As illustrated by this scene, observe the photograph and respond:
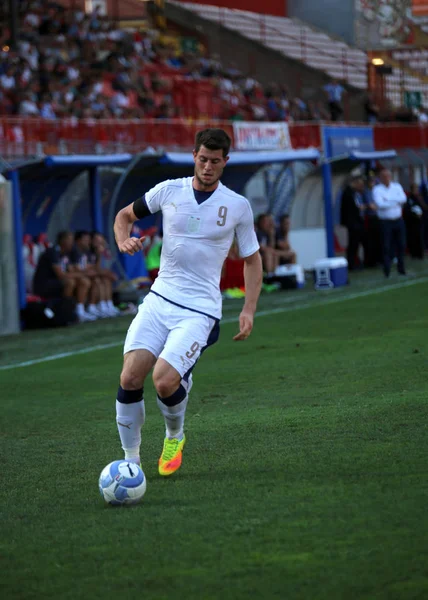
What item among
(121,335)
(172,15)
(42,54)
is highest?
(172,15)

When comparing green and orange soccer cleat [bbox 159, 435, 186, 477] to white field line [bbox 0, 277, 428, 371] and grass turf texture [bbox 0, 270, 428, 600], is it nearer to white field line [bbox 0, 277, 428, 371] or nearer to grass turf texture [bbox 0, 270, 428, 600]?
grass turf texture [bbox 0, 270, 428, 600]

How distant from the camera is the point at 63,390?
36.4 ft

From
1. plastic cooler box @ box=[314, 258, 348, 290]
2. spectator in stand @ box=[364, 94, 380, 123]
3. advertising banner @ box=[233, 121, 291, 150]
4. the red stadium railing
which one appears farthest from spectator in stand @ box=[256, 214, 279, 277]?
spectator in stand @ box=[364, 94, 380, 123]

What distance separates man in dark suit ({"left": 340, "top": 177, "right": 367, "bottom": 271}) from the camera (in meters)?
25.4

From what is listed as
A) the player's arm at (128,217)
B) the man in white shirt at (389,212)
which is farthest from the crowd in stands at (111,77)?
the player's arm at (128,217)

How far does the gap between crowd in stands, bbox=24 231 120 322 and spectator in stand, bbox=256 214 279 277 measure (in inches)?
151

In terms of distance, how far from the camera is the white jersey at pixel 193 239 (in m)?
6.69

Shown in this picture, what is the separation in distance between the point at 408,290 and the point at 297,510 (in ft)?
47.1

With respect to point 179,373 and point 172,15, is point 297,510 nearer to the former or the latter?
point 179,373

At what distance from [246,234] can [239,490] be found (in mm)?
1545

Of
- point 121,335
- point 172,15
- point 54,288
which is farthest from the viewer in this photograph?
point 172,15

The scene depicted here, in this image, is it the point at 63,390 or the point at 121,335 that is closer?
the point at 63,390

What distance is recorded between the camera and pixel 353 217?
83.7ft

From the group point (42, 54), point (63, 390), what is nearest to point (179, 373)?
point (63, 390)
